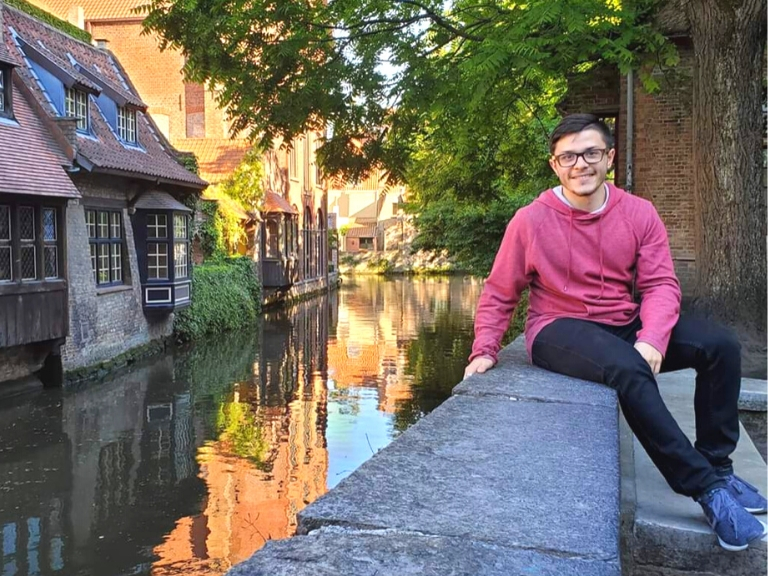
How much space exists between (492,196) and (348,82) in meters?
7.34

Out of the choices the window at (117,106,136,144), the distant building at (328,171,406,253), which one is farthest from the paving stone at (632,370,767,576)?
the distant building at (328,171,406,253)

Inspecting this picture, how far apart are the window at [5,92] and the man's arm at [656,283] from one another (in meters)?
13.5

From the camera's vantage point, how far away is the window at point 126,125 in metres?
18.6

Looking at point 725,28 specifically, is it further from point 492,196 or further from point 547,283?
point 492,196

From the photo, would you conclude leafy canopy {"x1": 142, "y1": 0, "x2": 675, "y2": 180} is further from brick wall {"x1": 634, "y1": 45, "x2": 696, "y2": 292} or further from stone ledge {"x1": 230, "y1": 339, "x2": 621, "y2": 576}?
stone ledge {"x1": 230, "y1": 339, "x2": 621, "y2": 576}

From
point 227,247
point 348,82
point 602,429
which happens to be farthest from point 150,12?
point 227,247

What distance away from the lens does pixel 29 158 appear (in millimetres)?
13477

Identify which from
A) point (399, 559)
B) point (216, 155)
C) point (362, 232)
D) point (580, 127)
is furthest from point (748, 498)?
point (362, 232)

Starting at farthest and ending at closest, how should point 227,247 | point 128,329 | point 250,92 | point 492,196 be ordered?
point 227,247 < point 128,329 < point 492,196 < point 250,92

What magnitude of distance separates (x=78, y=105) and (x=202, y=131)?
16.9 meters

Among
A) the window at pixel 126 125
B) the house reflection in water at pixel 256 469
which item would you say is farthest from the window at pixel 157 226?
the house reflection in water at pixel 256 469

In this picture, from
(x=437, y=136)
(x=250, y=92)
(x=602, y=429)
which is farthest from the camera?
(x=437, y=136)

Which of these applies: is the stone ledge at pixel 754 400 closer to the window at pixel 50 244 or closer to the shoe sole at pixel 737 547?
the shoe sole at pixel 737 547

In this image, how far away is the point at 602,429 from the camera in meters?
2.31
